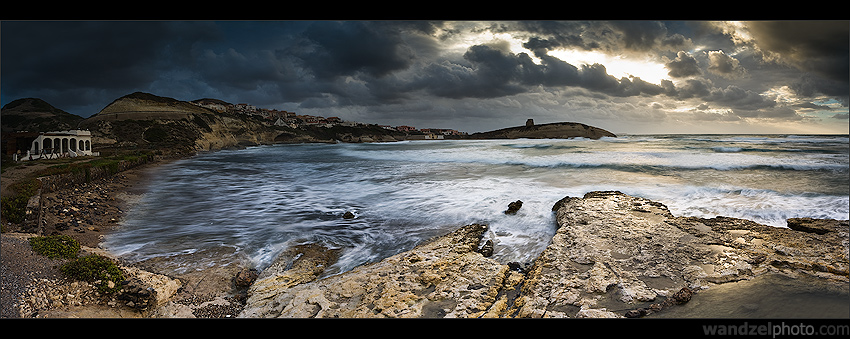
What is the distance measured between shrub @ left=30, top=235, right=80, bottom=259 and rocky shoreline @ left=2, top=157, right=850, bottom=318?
0.31 ft

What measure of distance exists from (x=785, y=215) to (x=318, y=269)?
7208 millimetres

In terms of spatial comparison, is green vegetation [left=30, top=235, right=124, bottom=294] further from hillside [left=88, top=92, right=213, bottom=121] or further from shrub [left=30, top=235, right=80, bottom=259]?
hillside [left=88, top=92, right=213, bottom=121]

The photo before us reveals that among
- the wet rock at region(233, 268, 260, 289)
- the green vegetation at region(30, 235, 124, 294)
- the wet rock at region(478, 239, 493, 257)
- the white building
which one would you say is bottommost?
the wet rock at region(233, 268, 260, 289)

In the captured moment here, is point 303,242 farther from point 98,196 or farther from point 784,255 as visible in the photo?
point 98,196

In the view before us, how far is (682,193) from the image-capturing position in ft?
23.2

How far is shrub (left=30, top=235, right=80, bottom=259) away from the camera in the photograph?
2.99 m

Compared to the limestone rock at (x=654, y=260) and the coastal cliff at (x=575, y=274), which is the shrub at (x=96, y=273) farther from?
the limestone rock at (x=654, y=260)

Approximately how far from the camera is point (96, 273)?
2867 mm

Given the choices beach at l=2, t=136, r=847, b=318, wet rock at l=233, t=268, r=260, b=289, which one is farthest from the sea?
wet rock at l=233, t=268, r=260, b=289

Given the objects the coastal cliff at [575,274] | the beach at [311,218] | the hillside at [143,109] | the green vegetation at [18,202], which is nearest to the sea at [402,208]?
the beach at [311,218]

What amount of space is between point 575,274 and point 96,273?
4343 millimetres

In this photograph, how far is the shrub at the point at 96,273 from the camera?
278cm

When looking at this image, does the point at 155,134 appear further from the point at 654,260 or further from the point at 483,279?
the point at 654,260
